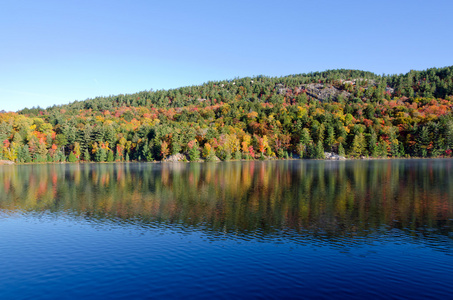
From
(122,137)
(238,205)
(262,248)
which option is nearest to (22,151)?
(122,137)

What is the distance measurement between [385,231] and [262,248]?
516 inches

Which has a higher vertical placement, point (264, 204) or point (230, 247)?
point (264, 204)

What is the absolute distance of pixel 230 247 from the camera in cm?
2564

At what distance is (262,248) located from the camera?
25.3 m

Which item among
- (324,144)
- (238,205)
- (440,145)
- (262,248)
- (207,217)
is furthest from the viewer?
(324,144)

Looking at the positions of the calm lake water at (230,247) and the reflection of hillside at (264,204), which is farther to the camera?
the reflection of hillside at (264,204)

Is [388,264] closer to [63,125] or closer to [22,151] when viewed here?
[22,151]

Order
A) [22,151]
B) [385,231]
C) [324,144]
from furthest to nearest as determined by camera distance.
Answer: [324,144]
[22,151]
[385,231]

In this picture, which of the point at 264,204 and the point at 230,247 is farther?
the point at 264,204

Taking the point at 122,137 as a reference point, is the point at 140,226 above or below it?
below

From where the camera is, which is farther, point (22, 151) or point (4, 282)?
point (22, 151)

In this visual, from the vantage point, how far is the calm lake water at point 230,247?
18406mm

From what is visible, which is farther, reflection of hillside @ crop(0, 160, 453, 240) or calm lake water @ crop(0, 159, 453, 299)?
reflection of hillside @ crop(0, 160, 453, 240)

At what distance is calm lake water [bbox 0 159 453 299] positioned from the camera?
18.4 metres
